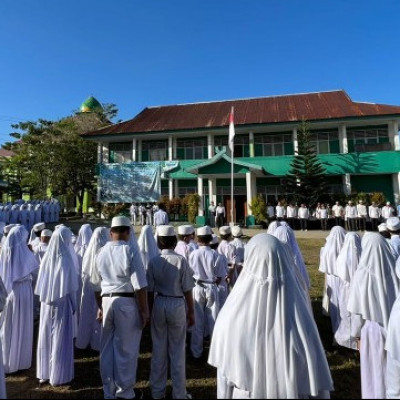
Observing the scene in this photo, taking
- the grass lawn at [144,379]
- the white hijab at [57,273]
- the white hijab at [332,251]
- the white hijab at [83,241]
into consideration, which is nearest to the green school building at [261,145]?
the white hijab at [83,241]

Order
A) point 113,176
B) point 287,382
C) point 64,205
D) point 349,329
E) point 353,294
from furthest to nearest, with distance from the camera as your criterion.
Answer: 1. point 64,205
2. point 113,176
3. point 349,329
4. point 353,294
5. point 287,382

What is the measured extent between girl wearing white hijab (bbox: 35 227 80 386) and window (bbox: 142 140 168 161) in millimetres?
21490

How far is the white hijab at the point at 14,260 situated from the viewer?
159 inches

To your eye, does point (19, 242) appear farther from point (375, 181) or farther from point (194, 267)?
point (375, 181)

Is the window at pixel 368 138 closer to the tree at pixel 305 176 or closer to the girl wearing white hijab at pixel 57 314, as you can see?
the tree at pixel 305 176

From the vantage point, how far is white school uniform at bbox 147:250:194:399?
330 cm

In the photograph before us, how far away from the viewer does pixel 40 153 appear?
26.6 meters

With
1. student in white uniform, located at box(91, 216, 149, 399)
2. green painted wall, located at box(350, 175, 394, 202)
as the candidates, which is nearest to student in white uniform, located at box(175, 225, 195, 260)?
student in white uniform, located at box(91, 216, 149, 399)

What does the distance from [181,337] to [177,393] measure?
1.76 ft

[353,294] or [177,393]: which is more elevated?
[353,294]

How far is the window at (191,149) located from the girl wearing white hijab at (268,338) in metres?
22.3

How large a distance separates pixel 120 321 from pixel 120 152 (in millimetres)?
23619

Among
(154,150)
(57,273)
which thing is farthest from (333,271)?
(154,150)

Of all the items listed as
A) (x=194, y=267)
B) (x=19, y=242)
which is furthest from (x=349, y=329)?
(x=19, y=242)
